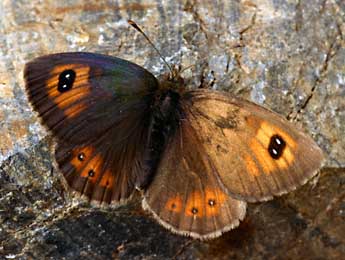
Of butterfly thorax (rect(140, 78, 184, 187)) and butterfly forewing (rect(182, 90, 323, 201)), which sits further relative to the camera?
butterfly thorax (rect(140, 78, 184, 187))

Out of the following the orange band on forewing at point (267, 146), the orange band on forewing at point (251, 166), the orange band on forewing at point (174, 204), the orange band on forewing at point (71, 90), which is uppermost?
the orange band on forewing at point (71, 90)

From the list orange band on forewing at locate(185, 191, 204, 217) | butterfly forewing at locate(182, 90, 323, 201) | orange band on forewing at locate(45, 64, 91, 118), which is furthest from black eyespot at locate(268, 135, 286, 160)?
orange band on forewing at locate(45, 64, 91, 118)

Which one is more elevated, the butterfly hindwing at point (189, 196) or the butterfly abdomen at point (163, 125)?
the butterfly abdomen at point (163, 125)

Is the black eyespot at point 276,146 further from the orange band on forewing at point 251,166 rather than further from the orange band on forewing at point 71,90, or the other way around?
the orange band on forewing at point 71,90

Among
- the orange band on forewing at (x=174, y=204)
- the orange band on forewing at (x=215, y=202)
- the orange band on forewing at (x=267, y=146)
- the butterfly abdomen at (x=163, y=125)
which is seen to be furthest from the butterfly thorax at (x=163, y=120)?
the orange band on forewing at (x=267, y=146)

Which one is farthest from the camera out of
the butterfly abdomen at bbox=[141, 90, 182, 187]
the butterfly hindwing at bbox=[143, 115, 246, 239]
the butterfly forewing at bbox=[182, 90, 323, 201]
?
the butterfly abdomen at bbox=[141, 90, 182, 187]

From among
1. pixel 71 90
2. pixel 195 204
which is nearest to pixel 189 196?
pixel 195 204

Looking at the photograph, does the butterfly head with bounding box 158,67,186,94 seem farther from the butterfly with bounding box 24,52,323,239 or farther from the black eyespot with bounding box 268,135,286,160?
the black eyespot with bounding box 268,135,286,160

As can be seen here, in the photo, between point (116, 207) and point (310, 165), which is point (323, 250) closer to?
point (310, 165)
